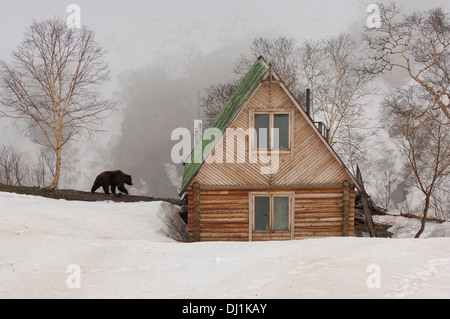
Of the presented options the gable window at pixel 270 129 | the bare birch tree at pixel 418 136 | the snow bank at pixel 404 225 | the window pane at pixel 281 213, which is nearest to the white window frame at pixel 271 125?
the gable window at pixel 270 129

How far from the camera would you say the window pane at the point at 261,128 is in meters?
16.3

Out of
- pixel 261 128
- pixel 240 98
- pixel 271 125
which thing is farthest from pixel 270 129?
pixel 240 98

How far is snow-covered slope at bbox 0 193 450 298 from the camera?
7.60 metres

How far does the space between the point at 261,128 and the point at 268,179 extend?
1888 mm

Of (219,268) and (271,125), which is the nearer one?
(219,268)

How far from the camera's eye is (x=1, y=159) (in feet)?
143

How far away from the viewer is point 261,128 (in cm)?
1631

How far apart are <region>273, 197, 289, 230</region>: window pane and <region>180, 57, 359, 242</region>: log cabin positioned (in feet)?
0.12

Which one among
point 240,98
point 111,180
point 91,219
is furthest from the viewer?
point 111,180

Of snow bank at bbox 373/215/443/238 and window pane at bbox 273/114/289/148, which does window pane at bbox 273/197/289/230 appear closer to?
window pane at bbox 273/114/289/148

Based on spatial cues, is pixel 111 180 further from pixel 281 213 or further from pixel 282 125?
pixel 282 125

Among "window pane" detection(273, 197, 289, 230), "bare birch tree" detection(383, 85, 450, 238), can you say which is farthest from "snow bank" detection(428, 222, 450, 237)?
"window pane" detection(273, 197, 289, 230)

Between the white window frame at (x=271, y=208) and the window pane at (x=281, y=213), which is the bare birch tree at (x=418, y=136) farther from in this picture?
the window pane at (x=281, y=213)
